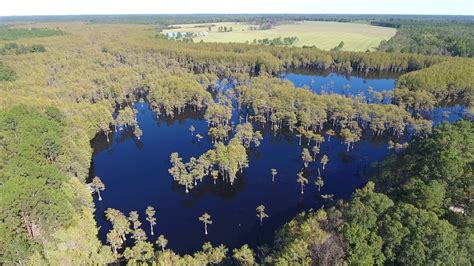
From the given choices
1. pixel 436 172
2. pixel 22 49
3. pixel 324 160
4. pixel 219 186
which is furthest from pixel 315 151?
pixel 22 49

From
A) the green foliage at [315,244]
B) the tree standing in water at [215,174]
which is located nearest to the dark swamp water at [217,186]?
the tree standing in water at [215,174]

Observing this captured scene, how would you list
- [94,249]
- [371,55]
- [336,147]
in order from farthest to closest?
[371,55] < [336,147] < [94,249]

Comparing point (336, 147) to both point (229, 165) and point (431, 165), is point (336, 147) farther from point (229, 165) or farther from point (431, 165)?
point (431, 165)

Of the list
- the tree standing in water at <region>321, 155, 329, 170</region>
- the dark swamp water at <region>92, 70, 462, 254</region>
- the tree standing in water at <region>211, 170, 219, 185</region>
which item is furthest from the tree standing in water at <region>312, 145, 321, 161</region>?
the tree standing in water at <region>211, 170, 219, 185</region>

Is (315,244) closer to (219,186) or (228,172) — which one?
(219,186)

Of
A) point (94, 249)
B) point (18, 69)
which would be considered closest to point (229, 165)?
point (94, 249)

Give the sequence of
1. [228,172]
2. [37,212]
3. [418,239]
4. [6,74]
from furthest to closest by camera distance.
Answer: [6,74] < [228,172] < [37,212] < [418,239]
